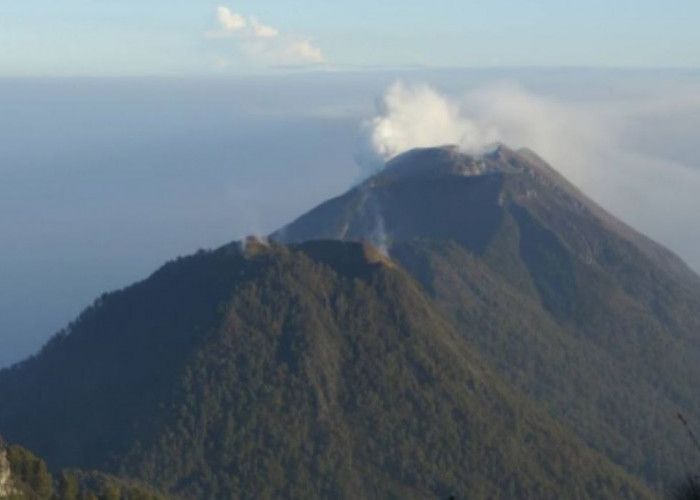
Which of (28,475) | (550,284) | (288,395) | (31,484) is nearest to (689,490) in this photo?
(31,484)

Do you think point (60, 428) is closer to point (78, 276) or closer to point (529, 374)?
point (529, 374)

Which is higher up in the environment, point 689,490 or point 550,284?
point 689,490

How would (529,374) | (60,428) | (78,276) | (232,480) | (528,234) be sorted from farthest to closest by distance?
(78,276), (528,234), (529,374), (60,428), (232,480)

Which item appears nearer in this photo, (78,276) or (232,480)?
(232,480)

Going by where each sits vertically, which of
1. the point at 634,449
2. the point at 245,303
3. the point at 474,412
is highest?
the point at 245,303

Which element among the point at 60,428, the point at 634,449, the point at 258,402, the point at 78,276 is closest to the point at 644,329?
the point at 634,449

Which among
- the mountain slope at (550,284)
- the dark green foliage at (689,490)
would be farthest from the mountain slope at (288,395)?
the dark green foliage at (689,490)

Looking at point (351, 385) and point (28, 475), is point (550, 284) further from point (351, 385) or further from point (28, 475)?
point (28, 475)
